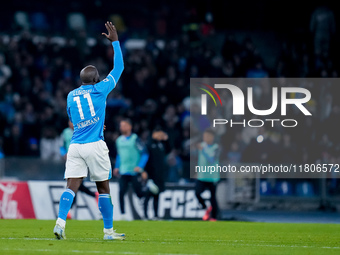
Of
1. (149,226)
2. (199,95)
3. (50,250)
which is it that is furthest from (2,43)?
(50,250)

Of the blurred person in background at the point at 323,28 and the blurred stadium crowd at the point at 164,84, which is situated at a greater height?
the blurred person in background at the point at 323,28

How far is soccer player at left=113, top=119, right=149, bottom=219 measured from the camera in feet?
55.8

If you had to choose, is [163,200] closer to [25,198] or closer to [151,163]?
[151,163]

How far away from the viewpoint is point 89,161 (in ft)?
32.8

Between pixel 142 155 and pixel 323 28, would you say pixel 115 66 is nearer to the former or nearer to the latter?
pixel 142 155

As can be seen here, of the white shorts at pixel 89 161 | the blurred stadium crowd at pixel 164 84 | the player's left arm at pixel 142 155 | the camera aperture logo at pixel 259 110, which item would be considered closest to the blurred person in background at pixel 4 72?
the blurred stadium crowd at pixel 164 84

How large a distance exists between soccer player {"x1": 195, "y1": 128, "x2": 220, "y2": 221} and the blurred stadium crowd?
2489mm

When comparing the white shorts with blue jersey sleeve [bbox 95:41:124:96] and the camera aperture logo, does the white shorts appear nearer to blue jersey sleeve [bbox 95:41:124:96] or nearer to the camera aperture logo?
blue jersey sleeve [bbox 95:41:124:96]

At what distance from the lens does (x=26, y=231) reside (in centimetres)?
1234

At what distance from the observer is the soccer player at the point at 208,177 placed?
17359mm

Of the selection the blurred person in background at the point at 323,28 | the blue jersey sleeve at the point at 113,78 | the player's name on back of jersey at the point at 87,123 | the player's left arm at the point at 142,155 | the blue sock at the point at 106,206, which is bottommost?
the blue sock at the point at 106,206

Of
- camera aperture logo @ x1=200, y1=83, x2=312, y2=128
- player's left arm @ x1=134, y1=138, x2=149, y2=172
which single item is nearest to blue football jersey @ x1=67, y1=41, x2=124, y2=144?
player's left arm @ x1=134, y1=138, x2=149, y2=172

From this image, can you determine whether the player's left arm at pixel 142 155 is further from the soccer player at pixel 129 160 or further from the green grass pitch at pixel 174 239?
the green grass pitch at pixel 174 239

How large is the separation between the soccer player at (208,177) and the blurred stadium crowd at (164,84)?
2.49 m
